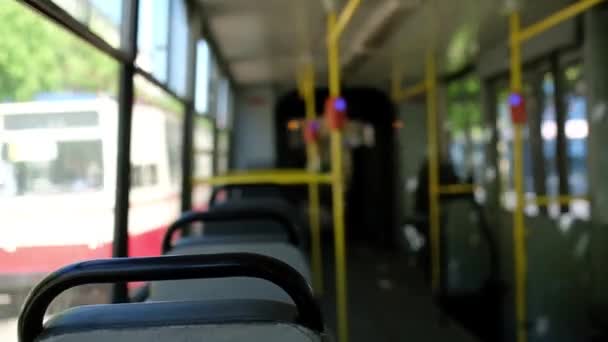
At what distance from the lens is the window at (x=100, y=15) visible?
5.50 ft

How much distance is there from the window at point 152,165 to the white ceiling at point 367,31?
4.08 feet

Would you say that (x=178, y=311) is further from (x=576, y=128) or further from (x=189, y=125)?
(x=576, y=128)

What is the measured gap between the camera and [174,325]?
0.96m

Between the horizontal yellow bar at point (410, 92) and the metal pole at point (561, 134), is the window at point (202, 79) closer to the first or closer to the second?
the horizontal yellow bar at point (410, 92)

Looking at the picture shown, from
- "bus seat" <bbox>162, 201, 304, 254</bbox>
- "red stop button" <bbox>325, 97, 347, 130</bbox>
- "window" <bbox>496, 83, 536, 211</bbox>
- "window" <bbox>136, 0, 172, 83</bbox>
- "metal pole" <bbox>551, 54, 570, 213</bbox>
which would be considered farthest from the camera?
"window" <bbox>496, 83, 536, 211</bbox>

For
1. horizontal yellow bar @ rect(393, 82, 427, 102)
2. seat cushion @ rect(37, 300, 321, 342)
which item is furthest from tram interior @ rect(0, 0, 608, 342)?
horizontal yellow bar @ rect(393, 82, 427, 102)

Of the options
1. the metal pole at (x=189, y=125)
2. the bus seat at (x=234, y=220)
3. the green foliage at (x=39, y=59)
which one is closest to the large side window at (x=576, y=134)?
the bus seat at (x=234, y=220)

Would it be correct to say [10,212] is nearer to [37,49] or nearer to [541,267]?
[37,49]

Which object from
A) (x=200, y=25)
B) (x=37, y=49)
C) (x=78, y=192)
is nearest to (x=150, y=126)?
(x=78, y=192)

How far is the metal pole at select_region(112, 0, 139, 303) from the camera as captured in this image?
86.7 inches

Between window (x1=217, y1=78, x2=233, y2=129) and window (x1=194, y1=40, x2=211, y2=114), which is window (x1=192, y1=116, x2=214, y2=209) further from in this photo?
window (x1=217, y1=78, x2=233, y2=129)

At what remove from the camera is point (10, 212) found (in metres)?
1.42

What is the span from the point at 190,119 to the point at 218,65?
83.7 inches

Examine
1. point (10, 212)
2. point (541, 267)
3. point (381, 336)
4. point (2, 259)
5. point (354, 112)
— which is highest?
point (354, 112)
